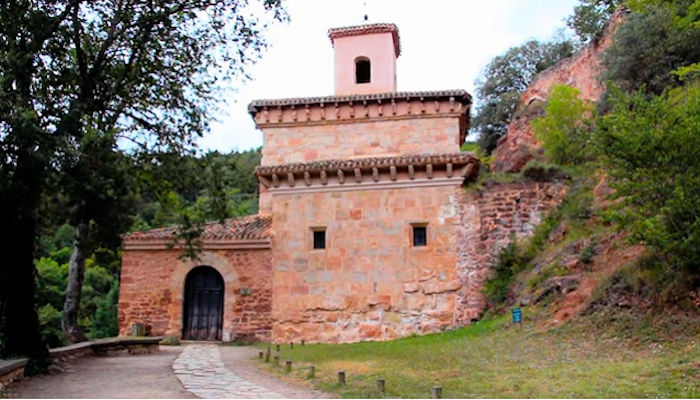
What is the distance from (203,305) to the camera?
17672 mm

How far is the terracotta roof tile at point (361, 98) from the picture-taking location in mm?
18047

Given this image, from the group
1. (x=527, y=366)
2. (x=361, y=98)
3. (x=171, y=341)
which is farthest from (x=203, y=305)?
(x=527, y=366)

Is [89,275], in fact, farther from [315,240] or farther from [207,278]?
[315,240]

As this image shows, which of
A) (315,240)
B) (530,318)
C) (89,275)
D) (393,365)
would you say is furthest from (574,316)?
(89,275)

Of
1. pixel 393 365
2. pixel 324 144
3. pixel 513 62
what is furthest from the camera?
pixel 513 62

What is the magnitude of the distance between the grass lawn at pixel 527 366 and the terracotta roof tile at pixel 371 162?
5382mm

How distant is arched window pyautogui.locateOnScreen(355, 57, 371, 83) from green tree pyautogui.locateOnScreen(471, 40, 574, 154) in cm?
1559

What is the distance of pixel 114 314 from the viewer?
2934 centimetres

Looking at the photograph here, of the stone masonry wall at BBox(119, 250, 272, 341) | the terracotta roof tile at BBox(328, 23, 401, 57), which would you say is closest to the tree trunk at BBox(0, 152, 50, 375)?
the stone masonry wall at BBox(119, 250, 272, 341)

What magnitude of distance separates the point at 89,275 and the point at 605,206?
2819cm

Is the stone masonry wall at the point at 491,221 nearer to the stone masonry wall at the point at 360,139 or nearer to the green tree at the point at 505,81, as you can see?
the stone masonry wall at the point at 360,139

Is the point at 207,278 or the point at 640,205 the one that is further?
the point at 207,278

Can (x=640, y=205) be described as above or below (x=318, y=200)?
below

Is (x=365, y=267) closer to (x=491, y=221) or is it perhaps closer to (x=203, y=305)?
(x=491, y=221)
